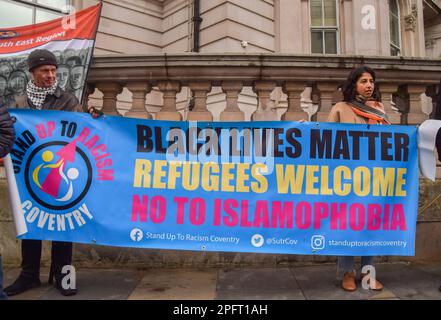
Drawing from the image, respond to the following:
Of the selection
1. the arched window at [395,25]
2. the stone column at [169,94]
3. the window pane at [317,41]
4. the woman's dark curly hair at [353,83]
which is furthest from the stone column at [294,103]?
the arched window at [395,25]

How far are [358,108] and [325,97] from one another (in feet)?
2.79

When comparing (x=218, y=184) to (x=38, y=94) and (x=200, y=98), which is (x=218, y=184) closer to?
(x=200, y=98)

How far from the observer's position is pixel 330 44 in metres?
11.8

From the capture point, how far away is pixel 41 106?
133 inches

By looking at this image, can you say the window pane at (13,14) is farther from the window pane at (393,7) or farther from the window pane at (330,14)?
the window pane at (393,7)

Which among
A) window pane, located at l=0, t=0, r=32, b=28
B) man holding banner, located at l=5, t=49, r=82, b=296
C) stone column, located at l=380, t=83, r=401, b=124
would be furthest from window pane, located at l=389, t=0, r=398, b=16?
man holding banner, located at l=5, t=49, r=82, b=296

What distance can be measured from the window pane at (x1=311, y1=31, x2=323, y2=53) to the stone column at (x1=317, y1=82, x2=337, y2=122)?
7945 mm

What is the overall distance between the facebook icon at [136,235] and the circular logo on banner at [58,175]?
1.69ft

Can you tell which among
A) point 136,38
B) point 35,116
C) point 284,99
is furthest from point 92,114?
point 136,38

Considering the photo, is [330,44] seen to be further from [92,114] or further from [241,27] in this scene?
[92,114]

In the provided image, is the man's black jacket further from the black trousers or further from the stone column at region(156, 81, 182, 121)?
the stone column at region(156, 81, 182, 121)

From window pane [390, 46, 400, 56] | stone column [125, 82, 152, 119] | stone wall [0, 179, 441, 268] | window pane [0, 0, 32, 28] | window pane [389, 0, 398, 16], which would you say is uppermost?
window pane [389, 0, 398, 16]

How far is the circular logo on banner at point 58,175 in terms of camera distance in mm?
3219

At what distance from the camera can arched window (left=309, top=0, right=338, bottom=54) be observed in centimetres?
1170
